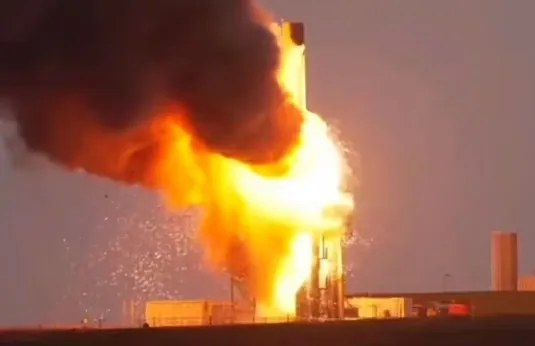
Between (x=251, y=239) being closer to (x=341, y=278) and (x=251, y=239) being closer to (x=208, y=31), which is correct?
(x=341, y=278)

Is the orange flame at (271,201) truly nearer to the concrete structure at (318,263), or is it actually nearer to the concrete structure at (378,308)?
the concrete structure at (318,263)

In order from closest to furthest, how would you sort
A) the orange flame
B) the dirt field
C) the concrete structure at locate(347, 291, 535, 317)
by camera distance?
the dirt field → the orange flame → the concrete structure at locate(347, 291, 535, 317)

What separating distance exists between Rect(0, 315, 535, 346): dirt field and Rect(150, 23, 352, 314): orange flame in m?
3.38

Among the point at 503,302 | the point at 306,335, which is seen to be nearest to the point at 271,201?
the point at 306,335

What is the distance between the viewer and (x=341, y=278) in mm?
74438

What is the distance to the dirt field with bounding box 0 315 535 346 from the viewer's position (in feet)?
212

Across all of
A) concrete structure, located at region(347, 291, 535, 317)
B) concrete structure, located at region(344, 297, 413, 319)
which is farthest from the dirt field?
concrete structure, located at region(347, 291, 535, 317)

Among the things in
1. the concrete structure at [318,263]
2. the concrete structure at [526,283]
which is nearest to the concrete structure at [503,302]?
the concrete structure at [526,283]

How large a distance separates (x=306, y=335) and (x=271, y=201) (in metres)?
7.96

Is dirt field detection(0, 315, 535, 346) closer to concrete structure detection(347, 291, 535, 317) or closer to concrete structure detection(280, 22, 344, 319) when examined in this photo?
→ concrete structure detection(280, 22, 344, 319)

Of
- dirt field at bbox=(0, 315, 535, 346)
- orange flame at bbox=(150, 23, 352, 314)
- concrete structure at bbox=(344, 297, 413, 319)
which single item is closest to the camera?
dirt field at bbox=(0, 315, 535, 346)

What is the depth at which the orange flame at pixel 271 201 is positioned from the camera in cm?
7238

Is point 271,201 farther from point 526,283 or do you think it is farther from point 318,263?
point 526,283

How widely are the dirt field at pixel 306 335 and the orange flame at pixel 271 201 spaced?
338cm
